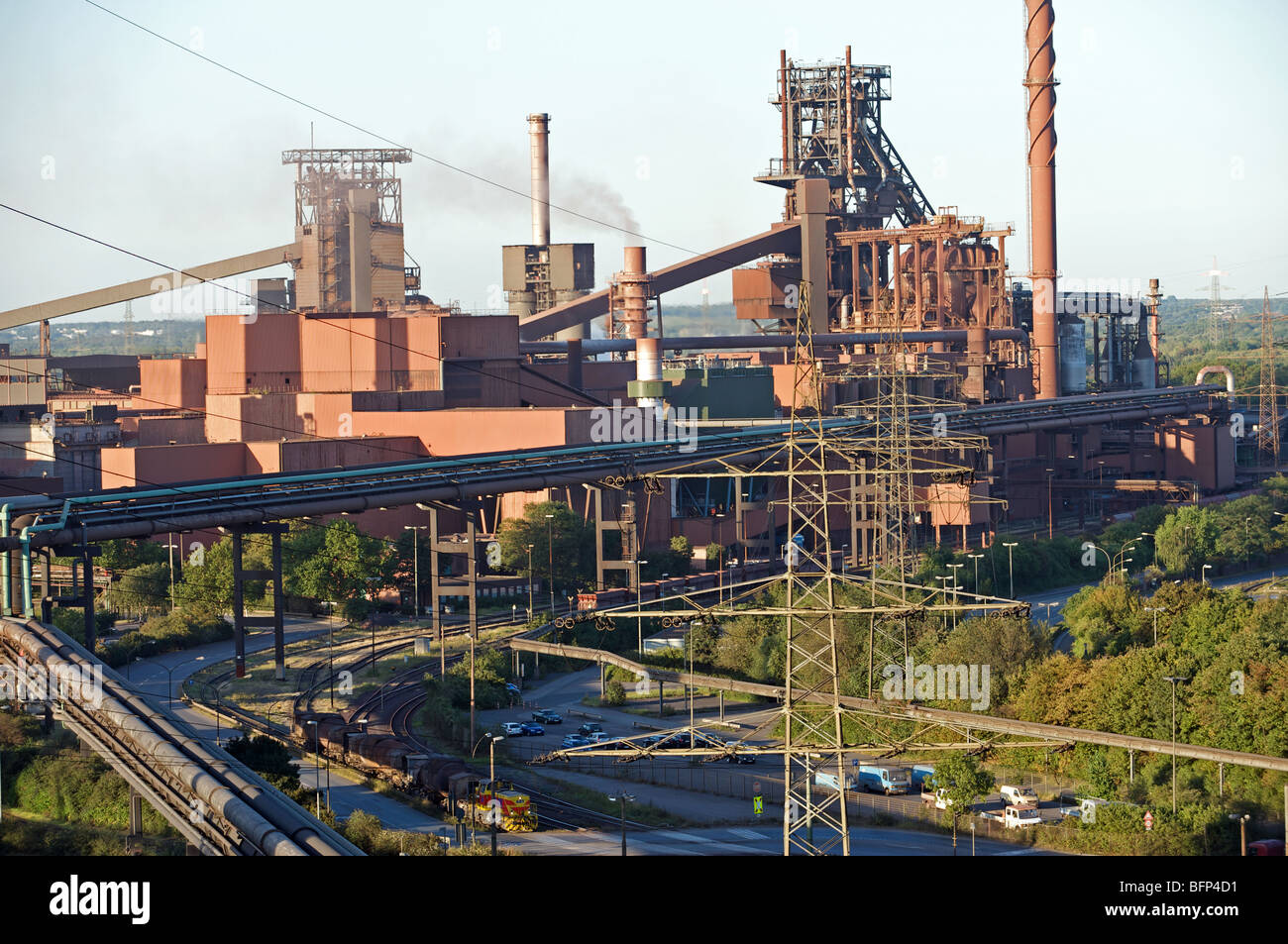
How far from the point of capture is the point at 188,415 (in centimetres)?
5600

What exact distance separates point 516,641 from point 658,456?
27.0 feet

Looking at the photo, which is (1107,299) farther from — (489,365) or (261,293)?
(261,293)

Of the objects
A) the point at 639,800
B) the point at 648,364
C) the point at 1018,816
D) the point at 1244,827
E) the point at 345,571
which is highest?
the point at 648,364

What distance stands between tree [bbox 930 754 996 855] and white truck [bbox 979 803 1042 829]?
0.40m

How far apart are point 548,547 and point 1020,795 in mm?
20924

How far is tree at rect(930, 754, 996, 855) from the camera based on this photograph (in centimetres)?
2248

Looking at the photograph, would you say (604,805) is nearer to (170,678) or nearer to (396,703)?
(396,703)

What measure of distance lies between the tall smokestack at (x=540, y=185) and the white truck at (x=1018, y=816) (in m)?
59.5

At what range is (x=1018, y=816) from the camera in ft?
72.6

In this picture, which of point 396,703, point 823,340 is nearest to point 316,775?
point 396,703

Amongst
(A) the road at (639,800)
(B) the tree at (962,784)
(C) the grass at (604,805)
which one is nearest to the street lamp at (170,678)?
(A) the road at (639,800)

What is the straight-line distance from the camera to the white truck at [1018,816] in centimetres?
2192
